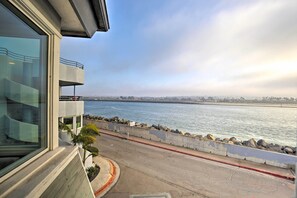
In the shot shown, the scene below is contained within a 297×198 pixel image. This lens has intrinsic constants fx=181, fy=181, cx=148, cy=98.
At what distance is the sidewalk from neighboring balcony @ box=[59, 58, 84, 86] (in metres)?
5.44

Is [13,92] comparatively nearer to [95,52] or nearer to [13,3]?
[13,3]

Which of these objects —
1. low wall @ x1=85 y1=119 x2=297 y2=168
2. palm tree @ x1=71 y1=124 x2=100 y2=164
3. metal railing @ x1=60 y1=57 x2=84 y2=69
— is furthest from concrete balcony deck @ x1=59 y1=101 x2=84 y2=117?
low wall @ x1=85 y1=119 x2=297 y2=168

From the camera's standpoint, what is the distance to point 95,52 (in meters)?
23.3

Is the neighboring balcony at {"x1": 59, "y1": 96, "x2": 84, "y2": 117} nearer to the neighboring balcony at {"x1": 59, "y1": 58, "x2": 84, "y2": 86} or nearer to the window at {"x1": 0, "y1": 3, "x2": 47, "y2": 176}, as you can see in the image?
the neighboring balcony at {"x1": 59, "y1": 58, "x2": 84, "y2": 86}

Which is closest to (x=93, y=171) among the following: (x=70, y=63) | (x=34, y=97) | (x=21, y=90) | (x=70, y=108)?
(x=70, y=108)

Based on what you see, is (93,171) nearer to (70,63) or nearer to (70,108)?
(70,108)

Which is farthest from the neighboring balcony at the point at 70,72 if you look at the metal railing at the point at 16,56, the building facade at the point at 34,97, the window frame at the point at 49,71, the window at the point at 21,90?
the metal railing at the point at 16,56

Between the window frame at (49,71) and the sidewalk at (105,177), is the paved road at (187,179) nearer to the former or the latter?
the sidewalk at (105,177)

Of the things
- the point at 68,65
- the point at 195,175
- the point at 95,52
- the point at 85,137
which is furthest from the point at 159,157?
the point at 95,52

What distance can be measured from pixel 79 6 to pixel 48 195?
2.17 meters

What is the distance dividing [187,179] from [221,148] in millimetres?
4721

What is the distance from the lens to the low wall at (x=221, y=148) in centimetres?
976

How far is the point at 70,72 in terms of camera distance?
12.1 m

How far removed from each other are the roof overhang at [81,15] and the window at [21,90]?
1.65 ft
